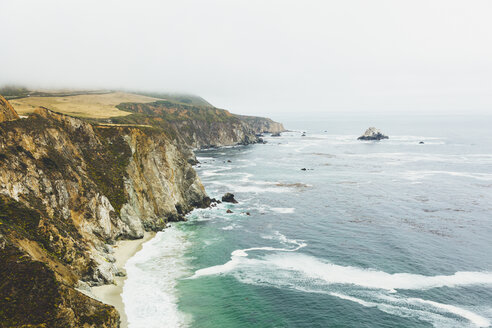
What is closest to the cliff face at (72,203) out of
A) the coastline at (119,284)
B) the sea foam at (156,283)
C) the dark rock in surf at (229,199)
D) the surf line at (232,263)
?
the coastline at (119,284)

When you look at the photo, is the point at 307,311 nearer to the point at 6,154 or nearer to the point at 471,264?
the point at 471,264

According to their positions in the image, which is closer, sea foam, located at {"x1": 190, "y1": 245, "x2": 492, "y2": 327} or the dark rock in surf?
sea foam, located at {"x1": 190, "y1": 245, "x2": 492, "y2": 327}

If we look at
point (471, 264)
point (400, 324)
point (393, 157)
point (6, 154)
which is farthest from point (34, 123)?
point (393, 157)

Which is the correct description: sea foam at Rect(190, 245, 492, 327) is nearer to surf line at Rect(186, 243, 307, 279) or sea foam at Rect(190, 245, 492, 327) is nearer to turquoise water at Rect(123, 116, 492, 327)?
surf line at Rect(186, 243, 307, 279)

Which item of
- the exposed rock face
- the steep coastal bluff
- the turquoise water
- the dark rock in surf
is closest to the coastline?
the turquoise water

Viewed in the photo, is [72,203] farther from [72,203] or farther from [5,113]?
[5,113]
